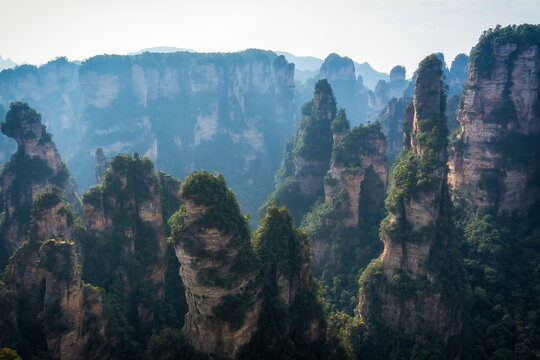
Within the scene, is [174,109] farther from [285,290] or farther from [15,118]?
[285,290]

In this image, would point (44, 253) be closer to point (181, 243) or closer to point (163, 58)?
point (181, 243)

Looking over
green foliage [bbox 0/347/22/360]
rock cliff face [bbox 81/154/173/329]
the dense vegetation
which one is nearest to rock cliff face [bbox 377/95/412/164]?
rock cliff face [bbox 81/154/173/329]

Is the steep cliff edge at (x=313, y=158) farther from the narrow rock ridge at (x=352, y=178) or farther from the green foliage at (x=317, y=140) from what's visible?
the narrow rock ridge at (x=352, y=178)

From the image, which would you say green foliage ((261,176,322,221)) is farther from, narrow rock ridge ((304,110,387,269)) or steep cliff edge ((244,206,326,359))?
steep cliff edge ((244,206,326,359))

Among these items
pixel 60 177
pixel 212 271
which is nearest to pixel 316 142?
pixel 60 177

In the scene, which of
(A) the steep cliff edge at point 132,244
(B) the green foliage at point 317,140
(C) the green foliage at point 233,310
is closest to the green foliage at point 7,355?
(C) the green foliage at point 233,310

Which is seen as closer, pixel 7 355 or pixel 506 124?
pixel 7 355

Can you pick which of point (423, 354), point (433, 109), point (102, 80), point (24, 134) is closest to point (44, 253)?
point (423, 354)
